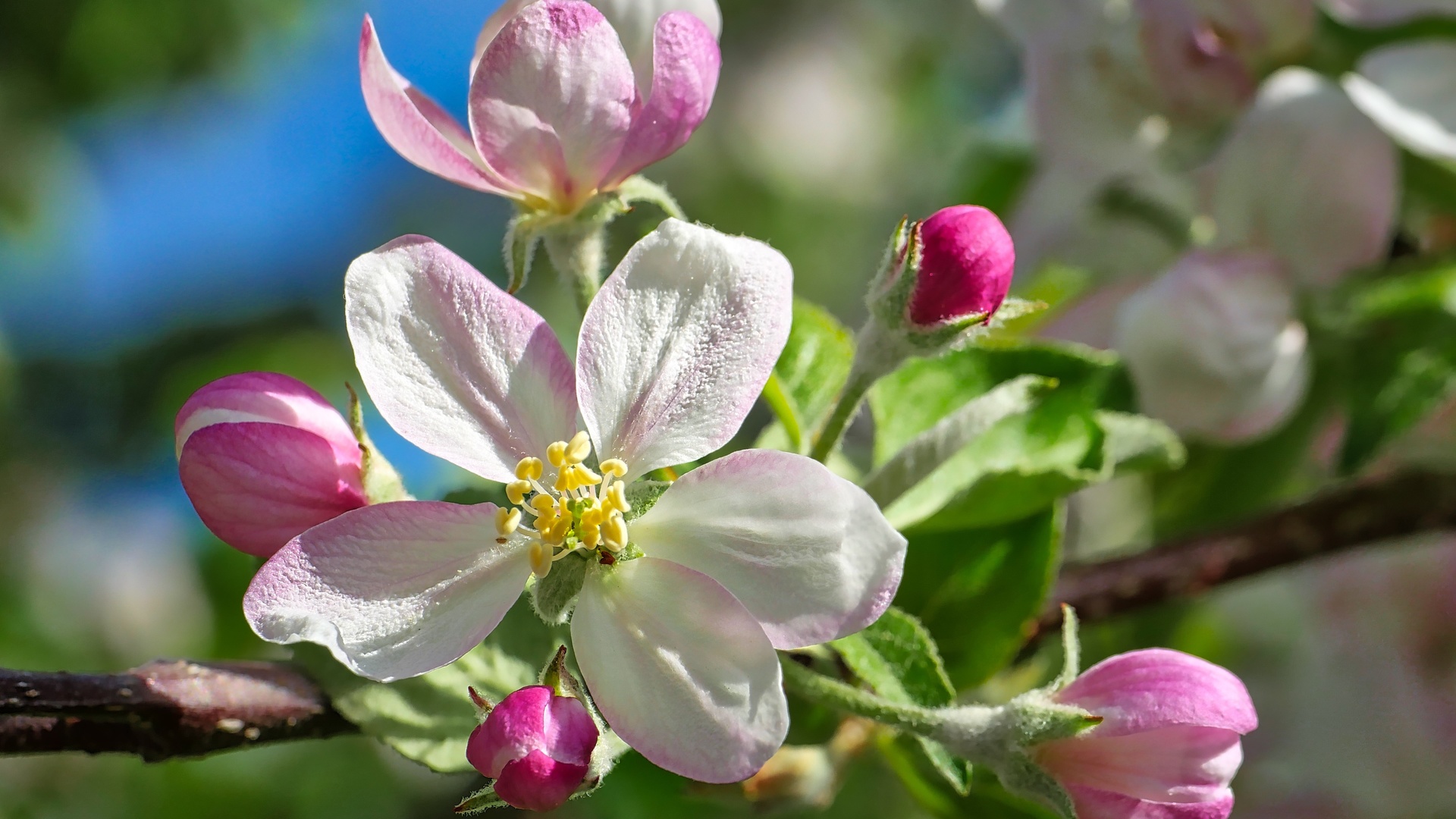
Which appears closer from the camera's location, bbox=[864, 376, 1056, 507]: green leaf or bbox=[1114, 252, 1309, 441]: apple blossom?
bbox=[864, 376, 1056, 507]: green leaf

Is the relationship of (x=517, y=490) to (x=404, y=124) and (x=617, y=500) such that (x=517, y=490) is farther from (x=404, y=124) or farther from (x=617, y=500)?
(x=404, y=124)

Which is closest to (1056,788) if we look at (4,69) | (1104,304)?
(1104,304)

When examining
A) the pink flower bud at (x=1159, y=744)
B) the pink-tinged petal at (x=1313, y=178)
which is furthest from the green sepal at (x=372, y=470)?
the pink-tinged petal at (x=1313, y=178)

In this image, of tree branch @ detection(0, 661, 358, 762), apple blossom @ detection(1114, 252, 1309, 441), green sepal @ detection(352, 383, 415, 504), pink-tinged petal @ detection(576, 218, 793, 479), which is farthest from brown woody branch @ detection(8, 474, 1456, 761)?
apple blossom @ detection(1114, 252, 1309, 441)

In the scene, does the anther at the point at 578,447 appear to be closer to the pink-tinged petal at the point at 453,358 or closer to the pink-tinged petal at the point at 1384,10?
the pink-tinged petal at the point at 453,358

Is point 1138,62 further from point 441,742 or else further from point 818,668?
point 441,742

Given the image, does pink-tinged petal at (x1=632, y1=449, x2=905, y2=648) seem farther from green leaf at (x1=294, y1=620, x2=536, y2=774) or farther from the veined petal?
the veined petal

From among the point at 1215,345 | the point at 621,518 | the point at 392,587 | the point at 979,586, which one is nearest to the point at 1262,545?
the point at 1215,345
